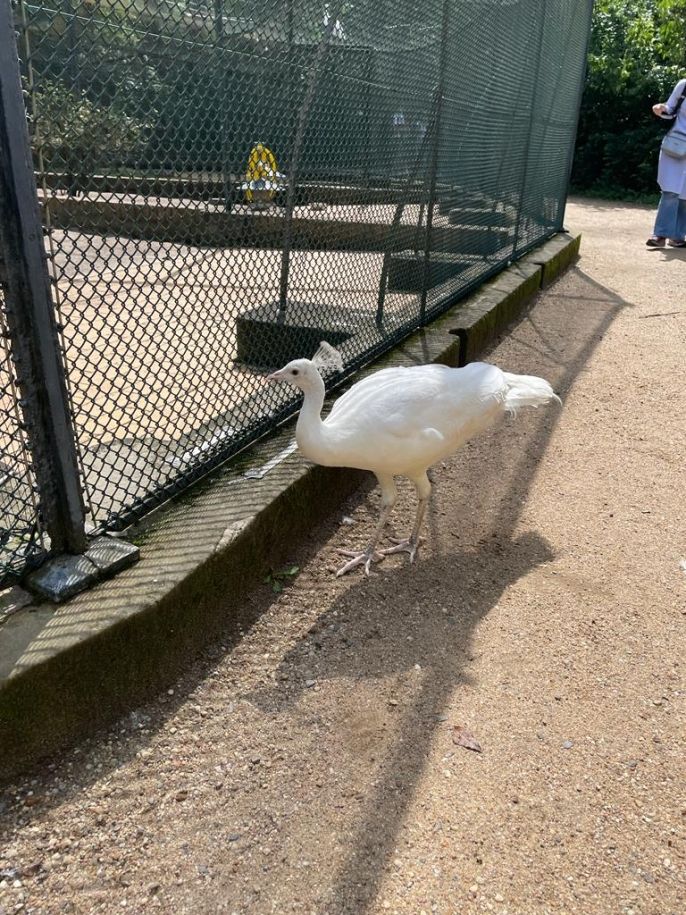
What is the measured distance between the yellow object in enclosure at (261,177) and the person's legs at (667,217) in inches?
337

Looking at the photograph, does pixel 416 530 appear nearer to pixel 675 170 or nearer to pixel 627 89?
pixel 675 170

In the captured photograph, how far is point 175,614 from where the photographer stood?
253 cm

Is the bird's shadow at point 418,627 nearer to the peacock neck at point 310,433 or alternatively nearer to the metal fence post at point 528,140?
the peacock neck at point 310,433

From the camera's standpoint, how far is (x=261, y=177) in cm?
376

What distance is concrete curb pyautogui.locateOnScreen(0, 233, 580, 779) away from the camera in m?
2.15

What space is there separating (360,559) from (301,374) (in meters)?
0.86

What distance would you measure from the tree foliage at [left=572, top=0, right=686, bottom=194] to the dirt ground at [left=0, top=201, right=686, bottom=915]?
624 inches

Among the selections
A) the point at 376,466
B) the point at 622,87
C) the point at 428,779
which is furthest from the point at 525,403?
the point at 622,87

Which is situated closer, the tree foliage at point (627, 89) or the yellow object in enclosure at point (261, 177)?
the yellow object in enclosure at point (261, 177)

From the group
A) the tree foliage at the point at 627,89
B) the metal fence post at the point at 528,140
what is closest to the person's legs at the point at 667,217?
the metal fence post at the point at 528,140

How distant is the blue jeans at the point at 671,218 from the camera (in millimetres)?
10680

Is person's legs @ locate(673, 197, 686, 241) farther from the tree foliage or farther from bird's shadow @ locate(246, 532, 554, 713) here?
bird's shadow @ locate(246, 532, 554, 713)

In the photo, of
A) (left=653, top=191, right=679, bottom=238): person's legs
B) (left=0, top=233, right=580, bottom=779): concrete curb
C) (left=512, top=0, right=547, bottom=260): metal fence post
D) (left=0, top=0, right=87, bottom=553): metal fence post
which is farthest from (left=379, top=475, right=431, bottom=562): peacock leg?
A: (left=653, top=191, right=679, bottom=238): person's legs

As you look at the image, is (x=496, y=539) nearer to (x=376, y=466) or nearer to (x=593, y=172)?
(x=376, y=466)
